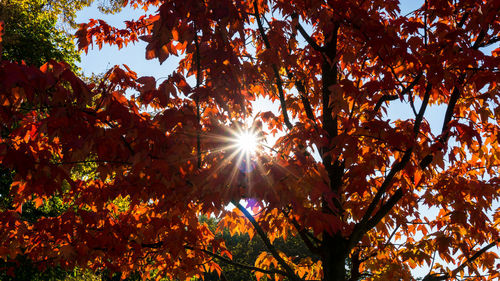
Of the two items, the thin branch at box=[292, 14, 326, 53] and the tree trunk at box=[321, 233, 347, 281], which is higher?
the thin branch at box=[292, 14, 326, 53]

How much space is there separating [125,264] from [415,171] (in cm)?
402

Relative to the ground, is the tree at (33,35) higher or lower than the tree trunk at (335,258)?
higher

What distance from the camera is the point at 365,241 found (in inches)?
192

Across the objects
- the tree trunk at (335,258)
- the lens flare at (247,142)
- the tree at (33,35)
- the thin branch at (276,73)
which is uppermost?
the tree at (33,35)

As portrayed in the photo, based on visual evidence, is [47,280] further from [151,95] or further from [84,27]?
[151,95]

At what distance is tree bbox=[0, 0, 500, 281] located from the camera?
9.03ft

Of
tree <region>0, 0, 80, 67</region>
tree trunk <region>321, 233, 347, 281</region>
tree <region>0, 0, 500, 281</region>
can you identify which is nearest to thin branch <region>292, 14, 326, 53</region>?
tree <region>0, 0, 500, 281</region>

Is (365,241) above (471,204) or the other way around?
the other way around

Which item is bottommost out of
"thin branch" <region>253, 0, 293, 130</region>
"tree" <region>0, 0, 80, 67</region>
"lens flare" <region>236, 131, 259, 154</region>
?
"lens flare" <region>236, 131, 259, 154</region>

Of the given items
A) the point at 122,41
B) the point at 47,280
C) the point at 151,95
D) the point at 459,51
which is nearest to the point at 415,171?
the point at 459,51

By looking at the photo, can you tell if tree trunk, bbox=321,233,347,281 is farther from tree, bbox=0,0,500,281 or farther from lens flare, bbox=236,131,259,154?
lens flare, bbox=236,131,259,154

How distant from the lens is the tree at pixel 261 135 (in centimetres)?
275

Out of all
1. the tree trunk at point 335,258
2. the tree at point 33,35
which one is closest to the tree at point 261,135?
the tree trunk at point 335,258

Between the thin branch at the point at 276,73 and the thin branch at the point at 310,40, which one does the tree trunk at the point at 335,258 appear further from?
the thin branch at the point at 310,40
